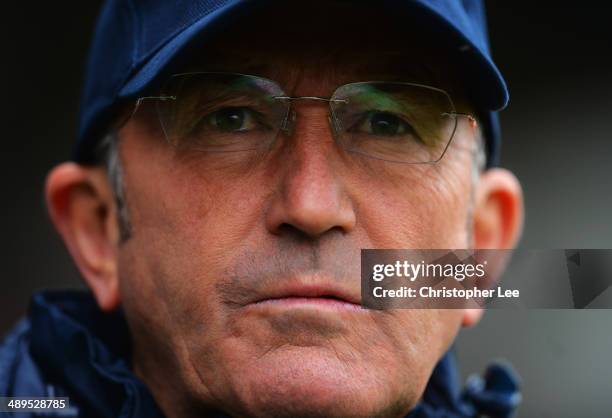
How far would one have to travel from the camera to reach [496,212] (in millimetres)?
1226

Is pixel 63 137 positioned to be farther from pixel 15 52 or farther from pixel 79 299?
pixel 79 299

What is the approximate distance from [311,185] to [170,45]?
0.82ft

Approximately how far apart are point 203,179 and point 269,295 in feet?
0.57

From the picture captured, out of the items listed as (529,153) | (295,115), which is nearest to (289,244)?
(295,115)

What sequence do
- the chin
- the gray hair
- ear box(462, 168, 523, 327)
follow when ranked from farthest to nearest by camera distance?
ear box(462, 168, 523, 327)
the gray hair
the chin

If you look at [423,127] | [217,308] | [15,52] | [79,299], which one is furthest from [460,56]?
[15,52]

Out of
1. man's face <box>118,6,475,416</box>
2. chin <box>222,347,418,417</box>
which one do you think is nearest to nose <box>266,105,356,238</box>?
man's face <box>118,6,475,416</box>

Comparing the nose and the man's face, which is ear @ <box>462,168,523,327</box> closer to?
the man's face

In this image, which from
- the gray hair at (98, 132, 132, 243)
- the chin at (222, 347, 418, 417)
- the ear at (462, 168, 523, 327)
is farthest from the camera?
the ear at (462, 168, 523, 327)

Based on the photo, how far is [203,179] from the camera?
2.99 feet

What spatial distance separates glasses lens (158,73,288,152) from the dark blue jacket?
0.35 meters

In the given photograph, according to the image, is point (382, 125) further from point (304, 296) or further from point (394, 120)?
point (304, 296)

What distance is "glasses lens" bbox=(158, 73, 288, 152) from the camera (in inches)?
35.5

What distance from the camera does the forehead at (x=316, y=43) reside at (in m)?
0.90
